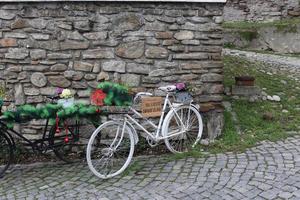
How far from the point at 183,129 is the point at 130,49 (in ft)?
3.93

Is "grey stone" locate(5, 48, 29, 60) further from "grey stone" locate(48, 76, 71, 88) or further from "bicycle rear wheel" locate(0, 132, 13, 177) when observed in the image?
"bicycle rear wheel" locate(0, 132, 13, 177)

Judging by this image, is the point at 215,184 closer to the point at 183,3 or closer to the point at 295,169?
the point at 295,169

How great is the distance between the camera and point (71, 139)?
5.16 meters

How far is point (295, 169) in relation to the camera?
4754mm

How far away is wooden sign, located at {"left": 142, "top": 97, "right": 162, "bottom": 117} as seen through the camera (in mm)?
5104

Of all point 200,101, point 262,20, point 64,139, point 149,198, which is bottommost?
point 149,198

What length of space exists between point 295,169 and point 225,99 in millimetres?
2294

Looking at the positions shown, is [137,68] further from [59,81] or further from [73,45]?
[59,81]

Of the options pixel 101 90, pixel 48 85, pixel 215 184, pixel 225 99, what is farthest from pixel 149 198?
pixel 225 99

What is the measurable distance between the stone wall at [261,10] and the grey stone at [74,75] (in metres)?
9.81

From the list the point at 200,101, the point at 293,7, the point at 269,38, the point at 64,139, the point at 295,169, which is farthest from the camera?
the point at 293,7

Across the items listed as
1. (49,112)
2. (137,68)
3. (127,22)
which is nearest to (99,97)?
(49,112)

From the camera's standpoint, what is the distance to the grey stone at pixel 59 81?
557 centimetres

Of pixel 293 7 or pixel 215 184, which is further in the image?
pixel 293 7
